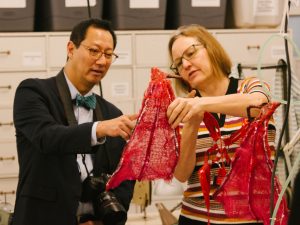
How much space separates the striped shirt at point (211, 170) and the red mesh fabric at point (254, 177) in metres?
0.20

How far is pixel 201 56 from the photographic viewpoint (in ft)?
4.91

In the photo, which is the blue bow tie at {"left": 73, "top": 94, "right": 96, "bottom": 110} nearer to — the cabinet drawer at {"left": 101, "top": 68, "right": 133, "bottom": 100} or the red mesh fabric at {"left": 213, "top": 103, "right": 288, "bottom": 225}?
the red mesh fabric at {"left": 213, "top": 103, "right": 288, "bottom": 225}

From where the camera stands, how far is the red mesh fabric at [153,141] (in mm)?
1179

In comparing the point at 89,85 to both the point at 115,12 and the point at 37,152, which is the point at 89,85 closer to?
the point at 37,152

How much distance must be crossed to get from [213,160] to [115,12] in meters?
1.66

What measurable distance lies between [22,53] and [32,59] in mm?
57

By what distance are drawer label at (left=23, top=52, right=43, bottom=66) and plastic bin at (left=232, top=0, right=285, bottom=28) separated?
42.6 inches

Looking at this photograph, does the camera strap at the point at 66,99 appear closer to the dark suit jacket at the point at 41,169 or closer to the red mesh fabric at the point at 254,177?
the dark suit jacket at the point at 41,169

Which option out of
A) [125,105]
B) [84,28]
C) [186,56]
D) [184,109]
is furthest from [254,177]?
[125,105]

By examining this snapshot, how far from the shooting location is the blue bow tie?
1705mm

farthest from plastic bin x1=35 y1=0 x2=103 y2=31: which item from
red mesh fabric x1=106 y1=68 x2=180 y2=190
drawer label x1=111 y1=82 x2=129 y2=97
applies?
red mesh fabric x1=106 y1=68 x2=180 y2=190

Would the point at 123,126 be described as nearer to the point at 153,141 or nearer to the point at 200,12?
the point at 153,141

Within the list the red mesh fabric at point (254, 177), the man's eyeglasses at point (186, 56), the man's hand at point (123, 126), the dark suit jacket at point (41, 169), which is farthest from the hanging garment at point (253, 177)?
the dark suit jacket at point (41, 169)

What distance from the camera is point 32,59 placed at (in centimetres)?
277
